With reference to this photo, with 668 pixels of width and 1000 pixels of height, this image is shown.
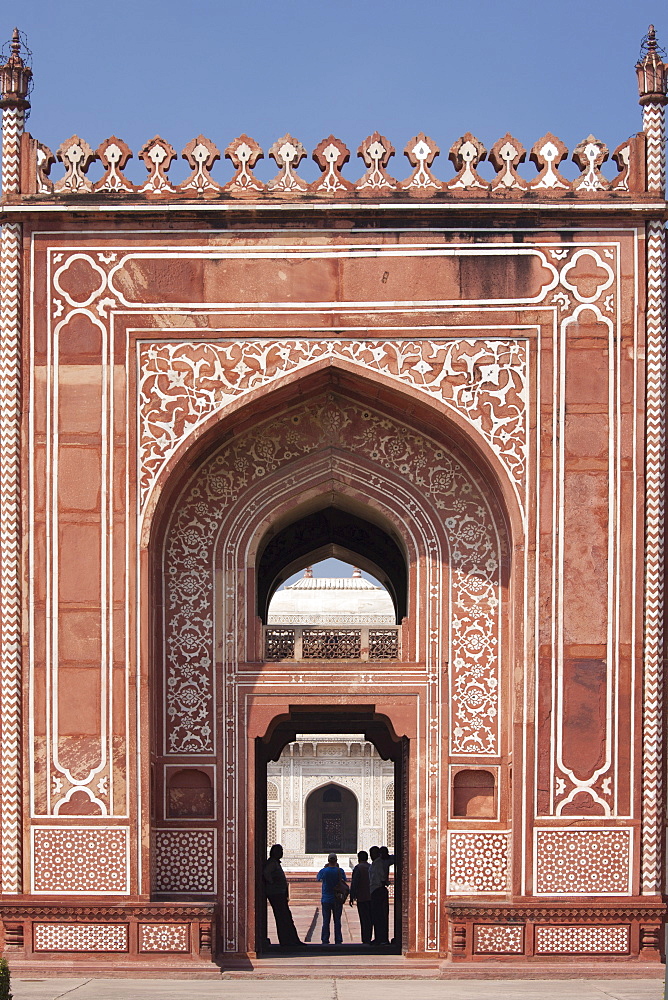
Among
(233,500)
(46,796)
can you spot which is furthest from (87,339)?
(46,796)

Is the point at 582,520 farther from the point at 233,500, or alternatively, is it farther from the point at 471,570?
the point at 233,500

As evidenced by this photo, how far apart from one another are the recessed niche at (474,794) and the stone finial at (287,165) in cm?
441

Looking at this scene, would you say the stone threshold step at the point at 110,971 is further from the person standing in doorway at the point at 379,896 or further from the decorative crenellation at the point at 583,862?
the person standing in doorway at the point at 379,896

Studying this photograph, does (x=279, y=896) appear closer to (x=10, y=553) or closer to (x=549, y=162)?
(x=10, y=553)

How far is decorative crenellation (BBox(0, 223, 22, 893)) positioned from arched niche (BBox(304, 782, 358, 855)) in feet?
74.6

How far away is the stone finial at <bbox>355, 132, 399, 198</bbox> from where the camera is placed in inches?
414

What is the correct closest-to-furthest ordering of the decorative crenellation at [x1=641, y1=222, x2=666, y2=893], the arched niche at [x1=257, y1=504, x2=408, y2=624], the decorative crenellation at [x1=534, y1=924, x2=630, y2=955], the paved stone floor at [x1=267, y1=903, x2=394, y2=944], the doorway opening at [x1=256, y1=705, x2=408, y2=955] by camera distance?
the decorative crenellation at [x1=534, y1=924, x2=630, y2=955] < the decorative crenellation at [x1=641, y1=222, x2=666, y2=893] < the arched niche at [x1=257, y1=504, x2=408, y2=624] < the paved stone floor at [x1=267, y1=903, x2=394, y2=944] < the doorway opening at [x1=256, y1=705, x2=408, y2=955]

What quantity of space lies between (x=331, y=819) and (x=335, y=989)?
76.5 feet

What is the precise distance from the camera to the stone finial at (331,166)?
10.5 metres

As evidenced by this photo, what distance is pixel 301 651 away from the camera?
1078cm

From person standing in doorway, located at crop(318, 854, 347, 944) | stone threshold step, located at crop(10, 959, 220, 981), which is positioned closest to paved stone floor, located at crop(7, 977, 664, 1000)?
stone threshold step, located at crop(10, 959, 220, 981)

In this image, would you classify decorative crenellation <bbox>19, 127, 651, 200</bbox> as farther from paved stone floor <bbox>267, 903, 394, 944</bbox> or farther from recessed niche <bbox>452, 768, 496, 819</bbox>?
paved stone floor <bbox>267, 903, 394, 944</bbox>

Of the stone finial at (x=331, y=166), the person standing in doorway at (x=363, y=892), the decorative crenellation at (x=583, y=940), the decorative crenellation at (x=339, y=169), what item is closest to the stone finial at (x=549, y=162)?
the decorative crenellation at (x=339, y=169)

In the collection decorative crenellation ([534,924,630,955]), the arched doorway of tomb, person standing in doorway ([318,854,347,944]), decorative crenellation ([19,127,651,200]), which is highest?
decorative crenellation ([19,127,651,200])
